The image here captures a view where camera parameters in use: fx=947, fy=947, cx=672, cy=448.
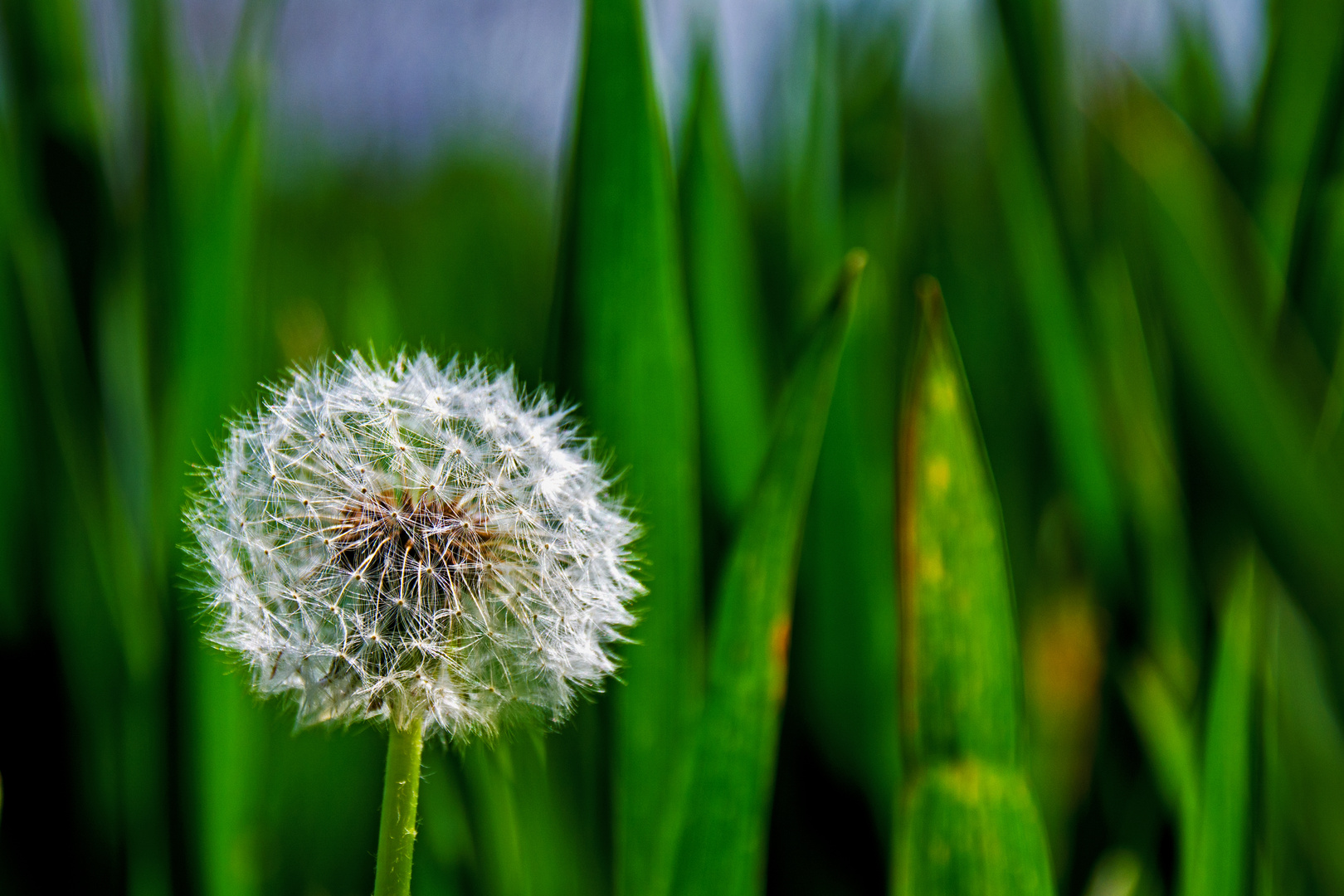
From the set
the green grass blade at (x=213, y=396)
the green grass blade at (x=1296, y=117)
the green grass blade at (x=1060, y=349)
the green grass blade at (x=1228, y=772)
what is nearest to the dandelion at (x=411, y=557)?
the green grass blade at (x=213, y=396)

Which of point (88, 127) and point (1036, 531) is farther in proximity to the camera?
point (1036, 531)

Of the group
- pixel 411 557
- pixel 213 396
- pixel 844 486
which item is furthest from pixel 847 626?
pixel 213 396

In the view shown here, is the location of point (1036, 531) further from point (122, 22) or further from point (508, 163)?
point (508, 163)

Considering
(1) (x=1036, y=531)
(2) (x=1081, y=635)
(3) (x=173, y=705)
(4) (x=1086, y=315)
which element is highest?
(4) (x=1086, y=315)

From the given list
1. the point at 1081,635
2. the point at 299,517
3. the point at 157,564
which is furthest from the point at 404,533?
the point at 1081,635

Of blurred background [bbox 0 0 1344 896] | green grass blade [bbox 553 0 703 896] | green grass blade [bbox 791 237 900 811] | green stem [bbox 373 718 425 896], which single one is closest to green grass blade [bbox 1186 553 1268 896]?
blurred background [bbox 0 0 1344 896]
